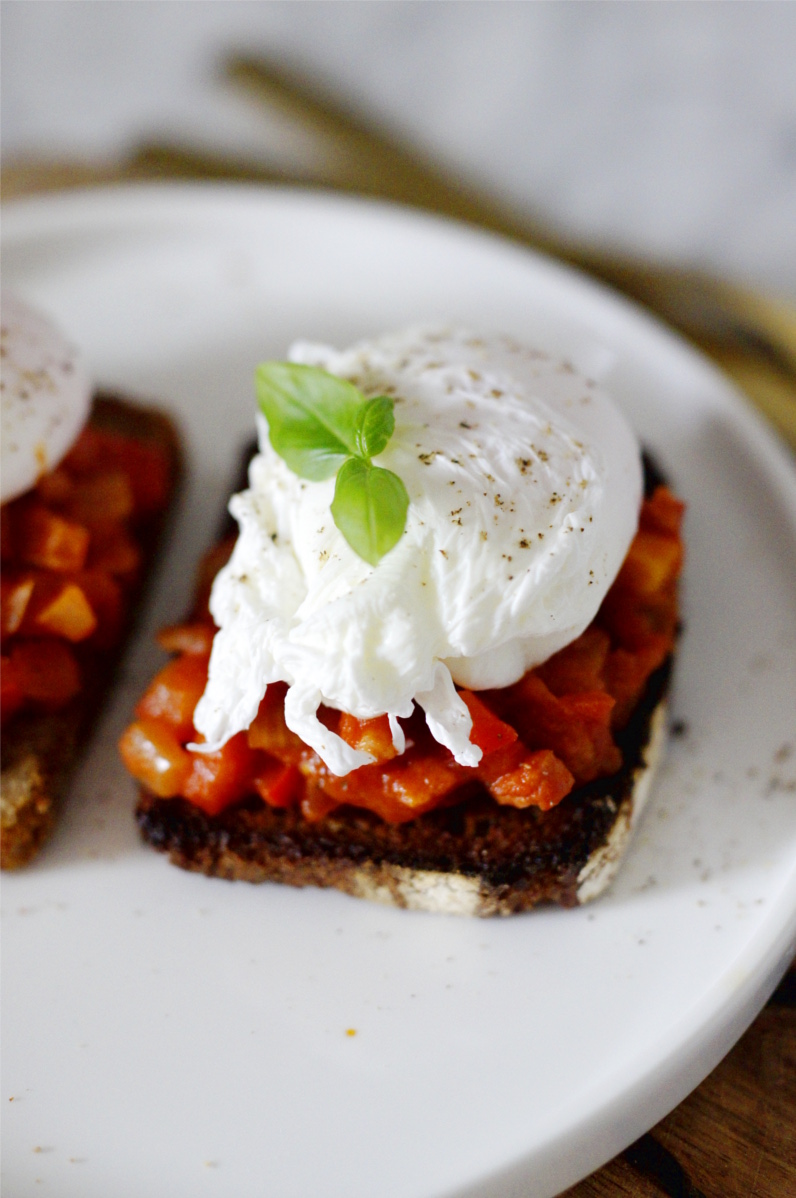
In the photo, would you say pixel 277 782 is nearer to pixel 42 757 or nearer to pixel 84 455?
pixel 42 757

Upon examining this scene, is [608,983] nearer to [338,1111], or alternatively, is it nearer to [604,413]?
[338,1111]

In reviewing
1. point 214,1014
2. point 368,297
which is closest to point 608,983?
point 214,1014

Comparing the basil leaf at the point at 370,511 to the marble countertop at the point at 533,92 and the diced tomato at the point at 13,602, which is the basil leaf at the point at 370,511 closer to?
the diced tomato at the point at 13,602

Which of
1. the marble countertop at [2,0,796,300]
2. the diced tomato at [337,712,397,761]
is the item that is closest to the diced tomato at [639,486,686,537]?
the diced tomato at [337,712,397,761]

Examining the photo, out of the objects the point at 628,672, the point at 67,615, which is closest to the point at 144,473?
the point at 67,615

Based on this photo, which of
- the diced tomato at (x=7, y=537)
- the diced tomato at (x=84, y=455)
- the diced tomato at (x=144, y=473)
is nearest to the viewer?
the diced tomato at (x=7, y=537)

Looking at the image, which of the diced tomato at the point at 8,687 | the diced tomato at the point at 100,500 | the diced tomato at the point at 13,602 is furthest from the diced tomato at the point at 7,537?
the diced tomato at the point at 8,687
